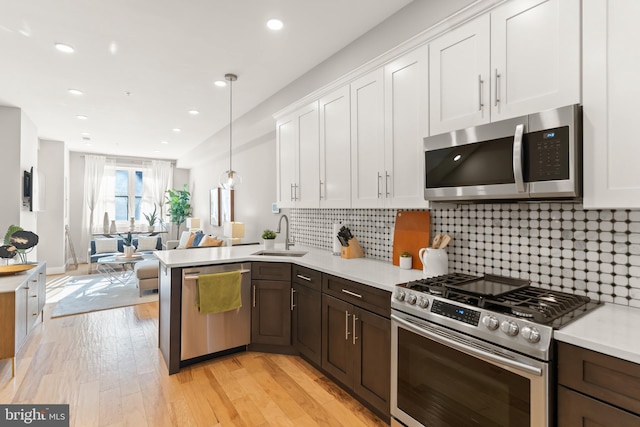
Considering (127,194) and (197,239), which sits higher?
(127,194)

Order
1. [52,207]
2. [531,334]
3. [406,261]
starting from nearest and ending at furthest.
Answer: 1. [531,334]
2. [406,261]
3. [52,207]

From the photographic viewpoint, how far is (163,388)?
245cm

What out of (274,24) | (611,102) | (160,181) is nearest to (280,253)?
(274,24)

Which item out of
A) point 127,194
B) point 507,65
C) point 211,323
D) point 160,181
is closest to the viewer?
point 507,65

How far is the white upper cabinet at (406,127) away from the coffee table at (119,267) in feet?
16.4

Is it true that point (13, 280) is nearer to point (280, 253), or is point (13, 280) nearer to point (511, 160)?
point (280, 253)

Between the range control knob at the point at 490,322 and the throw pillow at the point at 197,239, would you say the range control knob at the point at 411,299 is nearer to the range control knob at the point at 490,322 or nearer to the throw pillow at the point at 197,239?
the range control knob at the point at 490,322

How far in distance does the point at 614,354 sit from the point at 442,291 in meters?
0.68

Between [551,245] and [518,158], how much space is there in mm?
591

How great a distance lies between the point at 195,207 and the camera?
8.82 m

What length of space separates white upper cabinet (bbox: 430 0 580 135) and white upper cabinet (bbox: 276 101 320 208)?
4.51 ft

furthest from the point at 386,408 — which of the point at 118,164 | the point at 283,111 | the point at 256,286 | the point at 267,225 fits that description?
the point at 118,164

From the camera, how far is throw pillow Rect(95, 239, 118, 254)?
6863 millimetres

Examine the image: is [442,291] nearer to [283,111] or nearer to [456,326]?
[456,326]
